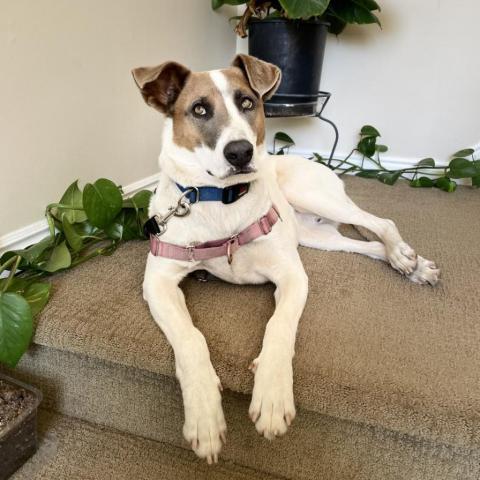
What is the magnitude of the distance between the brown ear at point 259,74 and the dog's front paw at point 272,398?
80 cm

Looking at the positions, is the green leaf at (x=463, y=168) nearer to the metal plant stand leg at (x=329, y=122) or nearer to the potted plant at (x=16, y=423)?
the metal plant stand leg at (x=329, y=122)

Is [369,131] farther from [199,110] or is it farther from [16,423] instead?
[16,423]

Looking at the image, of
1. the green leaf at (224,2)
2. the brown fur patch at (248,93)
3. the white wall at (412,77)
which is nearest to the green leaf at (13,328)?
the brown fur patch at (248,93)

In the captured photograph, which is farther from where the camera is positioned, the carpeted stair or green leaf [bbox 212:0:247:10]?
green leaf [bbox 212:0:247:10]

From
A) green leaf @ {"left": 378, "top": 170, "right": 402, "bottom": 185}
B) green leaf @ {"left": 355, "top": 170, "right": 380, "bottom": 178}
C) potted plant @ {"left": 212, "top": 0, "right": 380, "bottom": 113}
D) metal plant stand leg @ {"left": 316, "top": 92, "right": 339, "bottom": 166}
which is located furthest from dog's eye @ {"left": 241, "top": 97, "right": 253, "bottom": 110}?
green leaf @ {"left": 355, "top": 170, "right": 380, "bottom": 178}

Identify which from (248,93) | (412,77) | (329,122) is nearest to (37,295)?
(248,93)

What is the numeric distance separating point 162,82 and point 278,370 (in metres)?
0.88

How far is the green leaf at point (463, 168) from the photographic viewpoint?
245 cm

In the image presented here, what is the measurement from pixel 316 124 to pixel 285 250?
1995 mm

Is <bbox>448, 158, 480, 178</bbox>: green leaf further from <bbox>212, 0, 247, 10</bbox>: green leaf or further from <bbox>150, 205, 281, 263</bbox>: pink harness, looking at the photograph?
<bbox>150, 205, 281, 263</bbox>: pink harness

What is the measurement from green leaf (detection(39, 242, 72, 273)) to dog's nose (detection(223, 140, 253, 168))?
0.70 meters

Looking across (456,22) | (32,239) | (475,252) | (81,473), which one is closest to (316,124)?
(456,22)

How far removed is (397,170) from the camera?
2.86 m

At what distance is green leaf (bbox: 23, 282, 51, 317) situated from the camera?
1.19 meters
